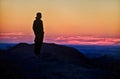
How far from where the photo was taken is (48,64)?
12.3ft

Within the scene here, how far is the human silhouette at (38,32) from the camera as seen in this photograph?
3.86m

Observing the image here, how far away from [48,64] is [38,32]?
0.39m

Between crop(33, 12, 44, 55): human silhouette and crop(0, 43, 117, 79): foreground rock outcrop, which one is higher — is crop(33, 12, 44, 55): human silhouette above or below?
above

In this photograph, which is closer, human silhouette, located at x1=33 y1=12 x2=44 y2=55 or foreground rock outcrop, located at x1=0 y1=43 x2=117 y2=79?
foreground rock outcrop, located at x1=0 y1=43 x2=117 y2=79

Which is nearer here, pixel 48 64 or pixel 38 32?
pixel 48 64

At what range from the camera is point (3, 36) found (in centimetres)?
391

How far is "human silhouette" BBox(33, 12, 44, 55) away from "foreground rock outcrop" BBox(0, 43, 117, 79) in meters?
0.05

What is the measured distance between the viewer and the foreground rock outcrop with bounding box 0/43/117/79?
3.68m

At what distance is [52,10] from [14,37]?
54cm

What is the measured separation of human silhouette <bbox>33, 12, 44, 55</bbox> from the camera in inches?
152

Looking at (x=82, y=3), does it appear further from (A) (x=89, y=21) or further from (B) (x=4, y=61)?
(B) (x=4, y=61)

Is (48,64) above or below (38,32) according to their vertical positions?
below

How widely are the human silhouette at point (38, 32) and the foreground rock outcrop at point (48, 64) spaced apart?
5cm

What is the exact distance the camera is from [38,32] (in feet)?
12.7
